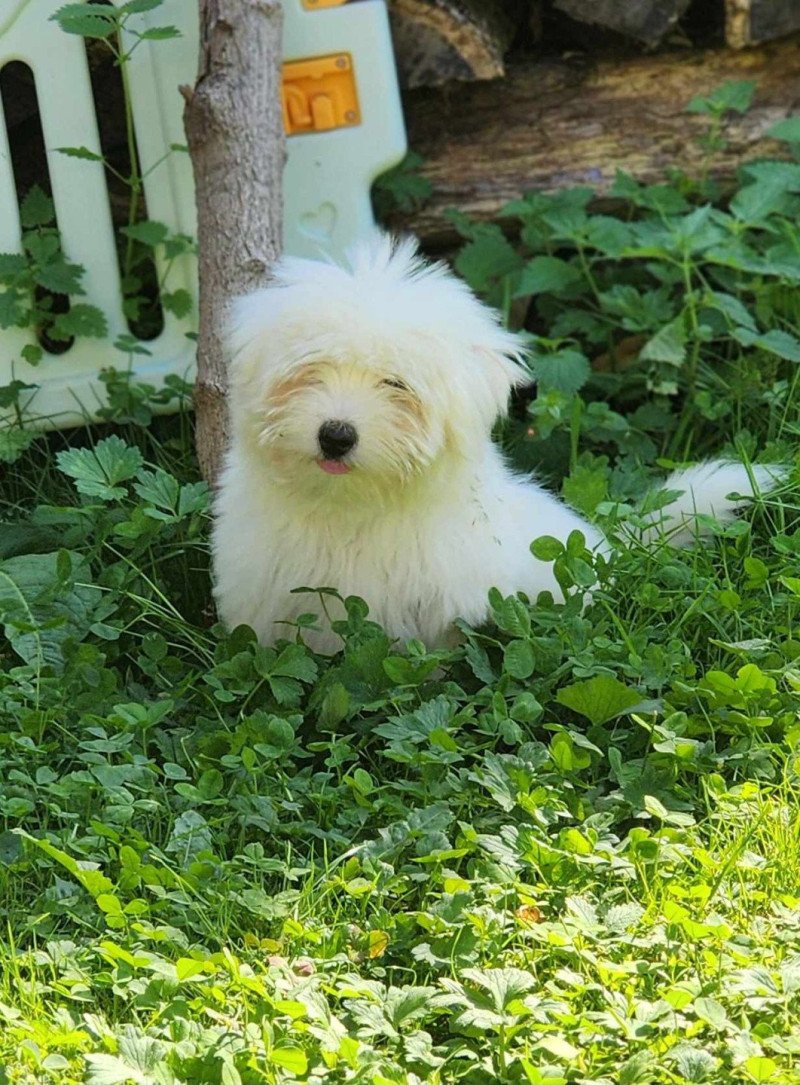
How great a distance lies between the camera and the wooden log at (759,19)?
4.01 m

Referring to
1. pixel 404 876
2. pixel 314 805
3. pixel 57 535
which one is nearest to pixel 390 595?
pixel 314 805

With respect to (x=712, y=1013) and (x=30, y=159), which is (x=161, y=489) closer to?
(x=30, y=159)

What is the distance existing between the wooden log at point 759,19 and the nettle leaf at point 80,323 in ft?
5.96

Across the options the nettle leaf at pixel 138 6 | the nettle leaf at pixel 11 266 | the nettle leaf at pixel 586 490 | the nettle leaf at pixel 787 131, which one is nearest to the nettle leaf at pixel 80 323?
the nettle leaf at pixel 11 266

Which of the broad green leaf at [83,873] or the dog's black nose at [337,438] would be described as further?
the dog's black nose at [337,438]

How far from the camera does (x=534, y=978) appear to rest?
2080mm

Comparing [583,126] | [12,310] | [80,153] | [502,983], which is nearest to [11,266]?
[12,310]

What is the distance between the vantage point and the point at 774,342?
3.74m

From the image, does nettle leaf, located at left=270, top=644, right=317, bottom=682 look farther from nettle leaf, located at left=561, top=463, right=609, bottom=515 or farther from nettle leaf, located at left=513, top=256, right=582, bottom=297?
nettle leaf, located at left=513, top=256, right=582, bottom=297

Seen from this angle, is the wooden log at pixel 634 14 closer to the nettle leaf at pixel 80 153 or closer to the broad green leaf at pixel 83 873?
the nettle leaf at pixel 80 153

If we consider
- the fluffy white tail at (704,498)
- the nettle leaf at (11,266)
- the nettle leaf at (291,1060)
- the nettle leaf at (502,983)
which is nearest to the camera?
the nettle leaf at (291,1060)

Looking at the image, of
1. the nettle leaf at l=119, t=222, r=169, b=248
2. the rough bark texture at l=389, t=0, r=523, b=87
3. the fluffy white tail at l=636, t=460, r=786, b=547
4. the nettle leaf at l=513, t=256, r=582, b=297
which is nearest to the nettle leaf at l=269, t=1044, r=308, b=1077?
the fluffy white tail at l=636, t=460, r=786, b=547

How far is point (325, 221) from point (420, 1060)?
7.89 ft

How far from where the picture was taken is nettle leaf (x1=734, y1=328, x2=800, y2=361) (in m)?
3.71
